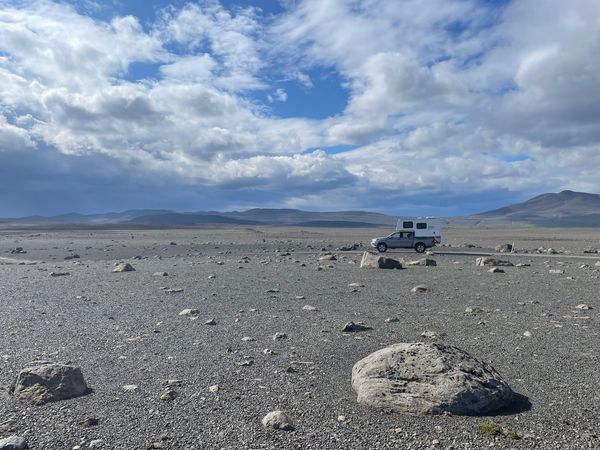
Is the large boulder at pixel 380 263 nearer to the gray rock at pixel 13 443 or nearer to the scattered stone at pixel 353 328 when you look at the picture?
the scattered stone at pixel 353 328

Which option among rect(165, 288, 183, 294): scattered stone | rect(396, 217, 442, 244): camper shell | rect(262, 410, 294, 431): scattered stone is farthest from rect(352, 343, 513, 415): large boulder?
rect(396, 217, 442, 244): camper shell

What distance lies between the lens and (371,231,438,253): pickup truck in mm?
41406

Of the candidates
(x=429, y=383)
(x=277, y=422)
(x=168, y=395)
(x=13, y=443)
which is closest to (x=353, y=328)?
(x=429, y=383)

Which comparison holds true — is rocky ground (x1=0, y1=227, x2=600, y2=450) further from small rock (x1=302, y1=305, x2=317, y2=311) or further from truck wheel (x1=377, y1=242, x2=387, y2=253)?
truck wheel (x1=377, y1=242, x2=387, y2=253)

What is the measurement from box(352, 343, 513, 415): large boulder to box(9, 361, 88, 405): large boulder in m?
3.90

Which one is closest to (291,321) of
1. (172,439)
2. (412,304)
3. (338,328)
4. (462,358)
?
(338,328)

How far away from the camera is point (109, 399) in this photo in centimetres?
708

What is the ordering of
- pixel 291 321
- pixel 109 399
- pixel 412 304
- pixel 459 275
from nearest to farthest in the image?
pixel 109 399
pixel 291 321
pixel 412 304
pixel 459 275

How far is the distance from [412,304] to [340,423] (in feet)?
30.6

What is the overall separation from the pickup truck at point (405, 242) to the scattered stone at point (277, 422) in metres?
35.6

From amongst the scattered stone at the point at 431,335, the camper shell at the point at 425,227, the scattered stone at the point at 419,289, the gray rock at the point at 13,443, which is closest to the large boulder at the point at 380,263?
the scattered stone at the point at 419,289

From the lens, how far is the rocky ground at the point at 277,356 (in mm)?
6020

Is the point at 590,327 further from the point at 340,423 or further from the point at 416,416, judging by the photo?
the point at 340,423

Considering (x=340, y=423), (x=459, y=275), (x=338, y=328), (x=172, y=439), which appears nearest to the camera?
(x=172, y=439)
